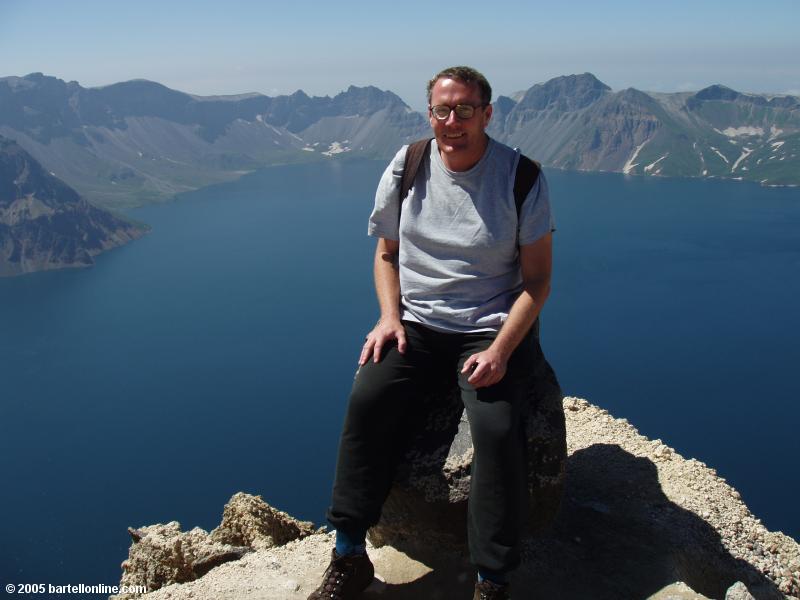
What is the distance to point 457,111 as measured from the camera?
5012 millimetres

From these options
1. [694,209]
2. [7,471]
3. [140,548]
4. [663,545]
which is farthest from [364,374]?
[694,209]

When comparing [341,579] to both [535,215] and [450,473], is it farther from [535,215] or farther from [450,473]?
[535,215]

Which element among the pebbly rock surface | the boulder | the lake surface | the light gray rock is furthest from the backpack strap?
the lake surface

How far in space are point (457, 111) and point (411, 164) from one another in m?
0.63

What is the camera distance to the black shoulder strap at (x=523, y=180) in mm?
5133

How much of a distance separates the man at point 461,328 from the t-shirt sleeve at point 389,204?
0.01m

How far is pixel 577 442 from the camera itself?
8.99m

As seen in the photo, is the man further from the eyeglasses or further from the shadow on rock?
the shadow on rock

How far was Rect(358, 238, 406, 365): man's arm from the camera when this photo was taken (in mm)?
5379

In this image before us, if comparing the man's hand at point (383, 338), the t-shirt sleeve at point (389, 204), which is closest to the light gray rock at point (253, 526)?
the man's hand at point (383, 338)

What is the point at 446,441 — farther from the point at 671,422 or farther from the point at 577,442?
the point at 671,422

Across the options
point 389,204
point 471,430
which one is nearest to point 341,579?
point 471,430

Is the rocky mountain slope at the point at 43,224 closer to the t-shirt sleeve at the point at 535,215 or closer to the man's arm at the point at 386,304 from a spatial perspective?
the man's arm at the point at 386,304

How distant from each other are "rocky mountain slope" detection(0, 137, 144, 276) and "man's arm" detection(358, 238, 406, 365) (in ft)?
505
